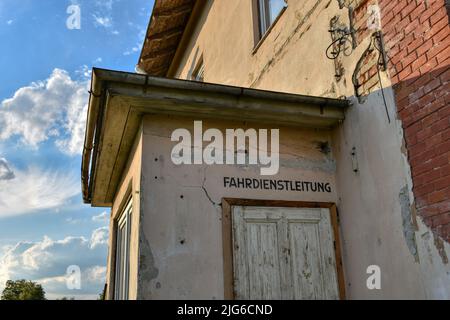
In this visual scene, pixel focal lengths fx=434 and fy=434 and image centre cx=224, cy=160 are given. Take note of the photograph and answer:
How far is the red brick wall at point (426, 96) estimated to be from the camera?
3518 millimetres

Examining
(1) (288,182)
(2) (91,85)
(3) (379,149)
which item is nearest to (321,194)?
(1) (288,182)

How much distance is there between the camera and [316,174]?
15.8ft

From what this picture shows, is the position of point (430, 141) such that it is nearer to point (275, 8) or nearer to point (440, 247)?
point (440, 247)

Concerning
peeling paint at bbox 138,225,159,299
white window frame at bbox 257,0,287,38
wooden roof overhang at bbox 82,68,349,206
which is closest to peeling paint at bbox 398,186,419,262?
wooden roof overhang at bbox 82,68,349,206

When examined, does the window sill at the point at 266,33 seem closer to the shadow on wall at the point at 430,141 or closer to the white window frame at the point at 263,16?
the white window frame at the point at 263,16

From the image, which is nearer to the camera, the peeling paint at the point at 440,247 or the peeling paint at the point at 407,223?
the peeling paint at the point at 440,247

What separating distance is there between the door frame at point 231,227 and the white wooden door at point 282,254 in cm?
4

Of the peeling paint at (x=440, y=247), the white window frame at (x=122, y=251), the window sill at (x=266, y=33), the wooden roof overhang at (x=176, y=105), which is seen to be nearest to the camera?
the peeling paint at (x=440, y=247)

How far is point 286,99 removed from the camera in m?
4.45

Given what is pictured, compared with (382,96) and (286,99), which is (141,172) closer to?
(286,99)

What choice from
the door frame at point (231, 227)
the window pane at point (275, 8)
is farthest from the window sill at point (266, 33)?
the door frame at point (231, 227)

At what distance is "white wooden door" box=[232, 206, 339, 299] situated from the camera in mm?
4215

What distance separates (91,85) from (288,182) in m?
2.22

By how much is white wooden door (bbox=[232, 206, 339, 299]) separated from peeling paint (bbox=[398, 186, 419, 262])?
904 millimetres
